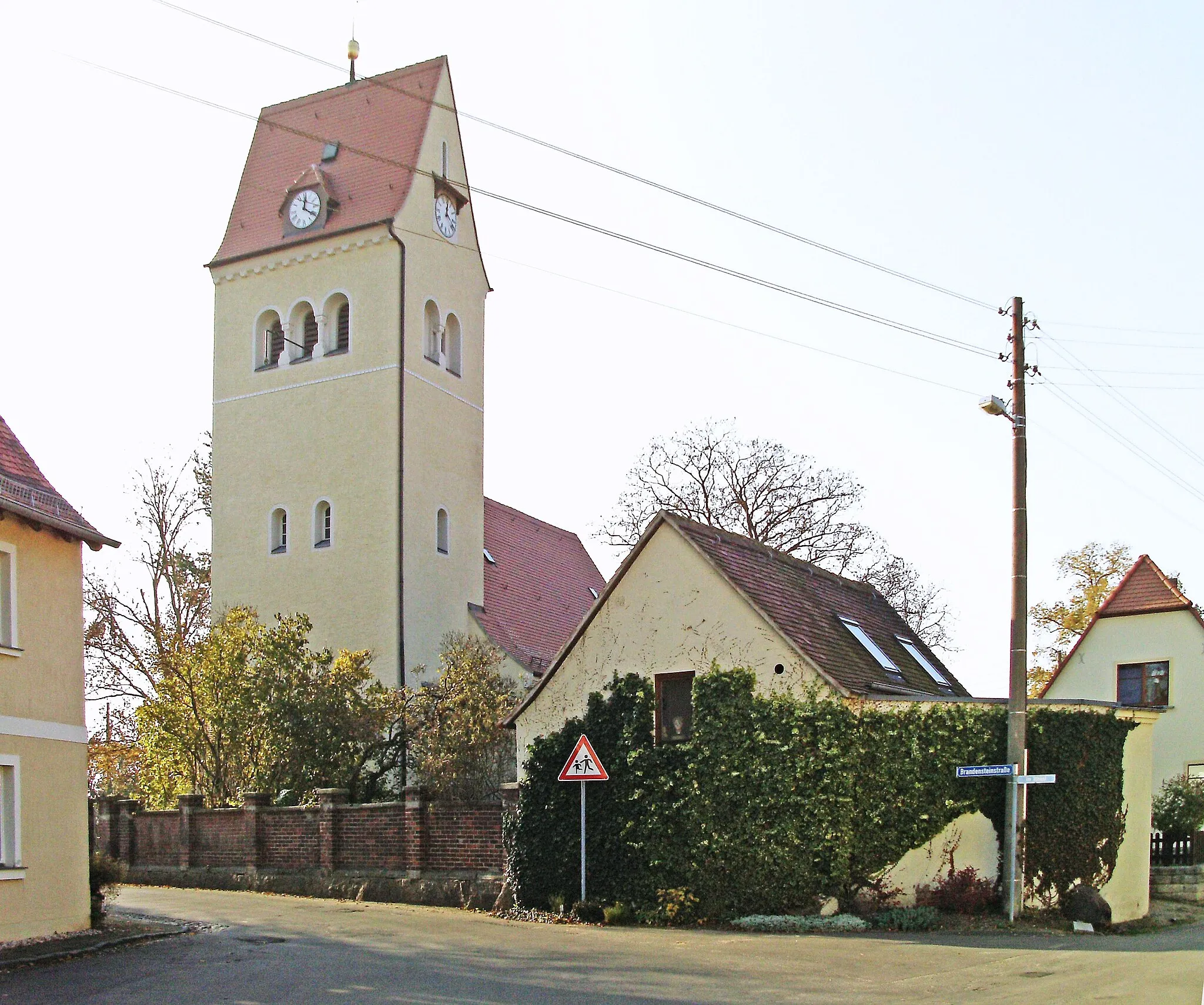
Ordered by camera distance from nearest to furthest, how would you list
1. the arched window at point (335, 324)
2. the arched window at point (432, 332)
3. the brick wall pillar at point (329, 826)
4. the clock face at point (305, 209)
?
the brick wall pillar at point (329, 826) < the arched window at point (335, 324) < the arched window at point (432, 332) < the clock face at point (305, 209)

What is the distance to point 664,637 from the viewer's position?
853 inches

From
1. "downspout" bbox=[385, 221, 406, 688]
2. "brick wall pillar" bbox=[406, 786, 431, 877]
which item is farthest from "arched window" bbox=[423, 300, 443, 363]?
"brick wall pillar" bbox=[406, 786, 431, 877]

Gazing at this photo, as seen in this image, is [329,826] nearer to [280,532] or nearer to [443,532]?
[443,532]

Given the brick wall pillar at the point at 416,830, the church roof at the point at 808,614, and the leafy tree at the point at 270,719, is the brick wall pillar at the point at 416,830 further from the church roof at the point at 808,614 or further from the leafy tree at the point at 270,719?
the leafy tree at the point at 270,719

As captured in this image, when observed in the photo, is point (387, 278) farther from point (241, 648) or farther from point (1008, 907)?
point (1008, 907)

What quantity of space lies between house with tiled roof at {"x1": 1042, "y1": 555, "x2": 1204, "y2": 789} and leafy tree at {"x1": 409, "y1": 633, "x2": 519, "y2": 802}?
15311 millimetres

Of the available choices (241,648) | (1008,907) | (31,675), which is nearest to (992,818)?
(1008,907)

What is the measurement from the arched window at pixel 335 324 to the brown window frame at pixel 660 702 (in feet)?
62.1

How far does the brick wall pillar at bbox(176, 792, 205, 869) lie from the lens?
28.2 meters

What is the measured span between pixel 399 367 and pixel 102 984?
23691mm

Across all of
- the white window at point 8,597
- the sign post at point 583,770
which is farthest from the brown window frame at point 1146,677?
the white window at point 8,597

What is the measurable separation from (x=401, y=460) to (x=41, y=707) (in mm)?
18695

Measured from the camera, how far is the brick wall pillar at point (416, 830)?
79.3 ft

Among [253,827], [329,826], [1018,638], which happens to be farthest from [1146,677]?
[253,827]
